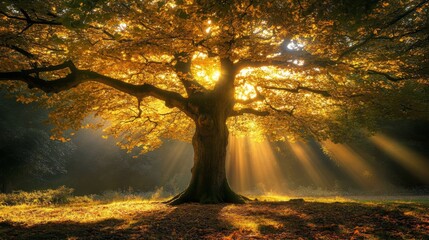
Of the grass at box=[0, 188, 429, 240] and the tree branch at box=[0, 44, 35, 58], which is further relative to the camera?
the tree branch at box=[0, 44, 35, 58]

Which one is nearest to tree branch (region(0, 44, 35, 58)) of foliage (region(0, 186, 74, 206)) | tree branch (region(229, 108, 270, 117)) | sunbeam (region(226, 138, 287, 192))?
tree branch (region(229, 108, 270, 117))

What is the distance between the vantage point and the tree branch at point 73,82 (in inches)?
425

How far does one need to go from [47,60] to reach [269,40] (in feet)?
27.1

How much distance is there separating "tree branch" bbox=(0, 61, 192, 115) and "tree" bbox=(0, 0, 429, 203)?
4 centimetres

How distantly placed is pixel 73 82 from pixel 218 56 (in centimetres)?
496

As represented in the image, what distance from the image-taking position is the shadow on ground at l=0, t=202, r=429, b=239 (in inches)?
246

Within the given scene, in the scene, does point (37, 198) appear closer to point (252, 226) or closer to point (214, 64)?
point (214, 64)

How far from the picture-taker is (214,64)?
13945 millimetres

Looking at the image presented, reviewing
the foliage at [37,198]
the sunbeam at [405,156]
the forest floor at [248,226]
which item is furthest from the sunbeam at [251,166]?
the forest floor at [248,226]

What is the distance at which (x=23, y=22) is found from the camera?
34.2 feet

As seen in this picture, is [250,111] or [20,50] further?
[250,111]

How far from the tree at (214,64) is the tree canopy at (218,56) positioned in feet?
0.15

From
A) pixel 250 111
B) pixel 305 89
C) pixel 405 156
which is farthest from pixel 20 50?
pixel 405 156

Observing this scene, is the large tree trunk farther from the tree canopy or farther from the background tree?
the background tree
